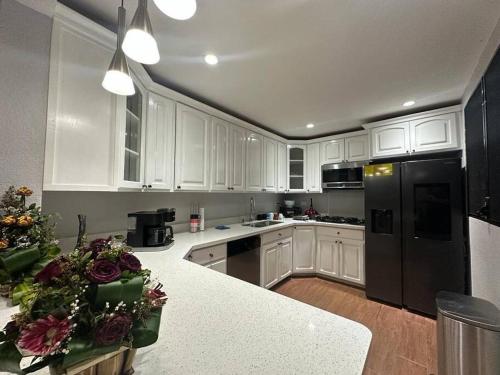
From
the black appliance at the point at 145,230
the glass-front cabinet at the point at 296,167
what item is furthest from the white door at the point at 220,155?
the glass-front cabinet at the point at 296,167

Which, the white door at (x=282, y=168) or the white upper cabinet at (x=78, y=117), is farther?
the white door at (x=282, y=168)

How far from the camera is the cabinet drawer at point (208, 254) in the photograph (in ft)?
5.67

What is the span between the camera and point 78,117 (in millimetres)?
1130

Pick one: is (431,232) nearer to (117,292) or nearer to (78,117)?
(117,292)

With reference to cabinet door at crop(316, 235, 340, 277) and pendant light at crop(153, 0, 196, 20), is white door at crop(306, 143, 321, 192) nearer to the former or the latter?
cabinet door at crop(316, 235, 340, 277)

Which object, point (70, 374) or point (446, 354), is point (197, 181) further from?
point (446, 354)

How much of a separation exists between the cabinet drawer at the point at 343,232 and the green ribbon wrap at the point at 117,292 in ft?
9.65

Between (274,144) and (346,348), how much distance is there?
3.03m

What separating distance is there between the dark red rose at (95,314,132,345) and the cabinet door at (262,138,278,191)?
9.17ft

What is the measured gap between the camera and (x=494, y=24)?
124cm

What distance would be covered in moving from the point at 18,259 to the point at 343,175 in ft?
11.1

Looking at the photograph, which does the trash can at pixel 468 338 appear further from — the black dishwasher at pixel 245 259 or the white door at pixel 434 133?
the white door at pixel 434 133

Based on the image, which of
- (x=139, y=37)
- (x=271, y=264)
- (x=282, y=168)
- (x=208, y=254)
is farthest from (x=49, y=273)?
(x=282, y=168)

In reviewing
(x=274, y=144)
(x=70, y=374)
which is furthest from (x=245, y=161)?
(x=70, y=374)
